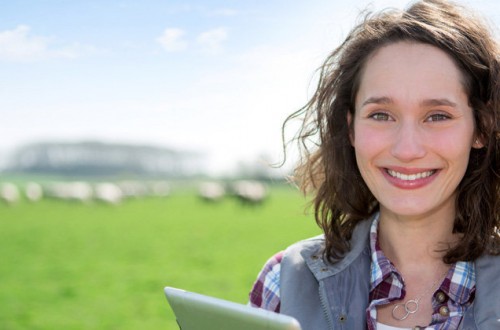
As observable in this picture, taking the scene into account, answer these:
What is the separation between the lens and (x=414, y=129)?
218 centimetres

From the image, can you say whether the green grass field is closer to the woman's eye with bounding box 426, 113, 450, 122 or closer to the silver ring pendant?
the silver ring pendant

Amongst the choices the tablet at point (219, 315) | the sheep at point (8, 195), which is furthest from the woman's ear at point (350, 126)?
the sheep at point (8, 195)

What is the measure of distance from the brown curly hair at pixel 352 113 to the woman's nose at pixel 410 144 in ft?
0.91

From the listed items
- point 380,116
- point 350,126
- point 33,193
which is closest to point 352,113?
point 350,126

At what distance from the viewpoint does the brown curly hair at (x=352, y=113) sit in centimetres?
231

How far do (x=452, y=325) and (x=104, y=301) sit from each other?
27.3 ft

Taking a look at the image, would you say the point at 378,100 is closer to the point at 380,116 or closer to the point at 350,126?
the point at 380,116

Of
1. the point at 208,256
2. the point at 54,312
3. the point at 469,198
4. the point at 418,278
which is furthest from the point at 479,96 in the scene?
the point at 208,256

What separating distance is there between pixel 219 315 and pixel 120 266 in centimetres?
1167

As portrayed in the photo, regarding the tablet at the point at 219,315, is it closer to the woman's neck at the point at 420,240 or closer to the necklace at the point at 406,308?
the necklace at the point at 406,308

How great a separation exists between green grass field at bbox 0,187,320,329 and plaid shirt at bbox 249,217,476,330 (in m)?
5.90

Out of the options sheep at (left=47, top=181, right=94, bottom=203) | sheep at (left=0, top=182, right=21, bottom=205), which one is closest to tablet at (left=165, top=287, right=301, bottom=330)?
sheep at (left=47, top=181, right=94, bottom=203)

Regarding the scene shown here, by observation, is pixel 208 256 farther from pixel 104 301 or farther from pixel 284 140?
pixel 284 140

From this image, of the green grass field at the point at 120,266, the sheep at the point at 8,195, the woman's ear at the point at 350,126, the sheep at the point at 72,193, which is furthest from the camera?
the sheep at the point at 8,195
